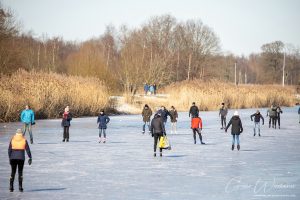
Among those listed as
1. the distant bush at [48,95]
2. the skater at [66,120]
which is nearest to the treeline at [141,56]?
the distant bush at [48,95]

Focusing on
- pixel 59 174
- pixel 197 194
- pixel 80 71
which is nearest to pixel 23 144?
pixel 59 174

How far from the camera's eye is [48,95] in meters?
33.1

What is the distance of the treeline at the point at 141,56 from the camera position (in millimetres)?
43469

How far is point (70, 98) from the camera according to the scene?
3481cm

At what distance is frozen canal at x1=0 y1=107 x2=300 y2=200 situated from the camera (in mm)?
10125

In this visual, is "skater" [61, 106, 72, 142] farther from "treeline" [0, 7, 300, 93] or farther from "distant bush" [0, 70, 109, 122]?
"treeline" [0, 7, 300, 93]

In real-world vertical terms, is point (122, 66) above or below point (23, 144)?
above

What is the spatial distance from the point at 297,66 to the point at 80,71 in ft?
213

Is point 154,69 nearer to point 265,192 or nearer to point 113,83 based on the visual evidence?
point 113,83

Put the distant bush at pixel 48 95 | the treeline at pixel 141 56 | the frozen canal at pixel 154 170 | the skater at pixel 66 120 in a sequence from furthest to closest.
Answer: the treeline at pixel 141 56, the distant bush at pixel 48 95, the skater at pixel 66 120, the frozen canal at pixel 154 170

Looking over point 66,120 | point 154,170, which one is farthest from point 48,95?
point 154,170

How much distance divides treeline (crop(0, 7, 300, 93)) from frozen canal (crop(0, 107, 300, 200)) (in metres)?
21.9

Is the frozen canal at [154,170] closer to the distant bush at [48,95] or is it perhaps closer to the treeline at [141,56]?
the distant bush at [48,95]

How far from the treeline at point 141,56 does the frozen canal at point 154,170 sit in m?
21.9
